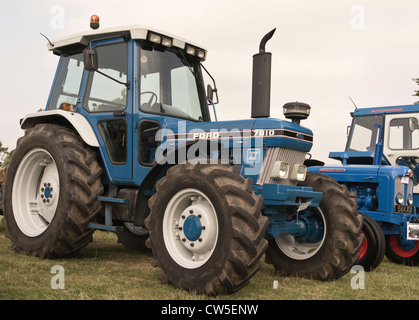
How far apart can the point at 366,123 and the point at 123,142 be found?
5.46m

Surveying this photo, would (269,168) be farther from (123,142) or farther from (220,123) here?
(123,142)

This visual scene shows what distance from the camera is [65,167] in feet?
19.1

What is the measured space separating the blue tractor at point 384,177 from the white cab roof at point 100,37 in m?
2.46

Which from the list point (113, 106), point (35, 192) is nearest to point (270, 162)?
point (113, 106)

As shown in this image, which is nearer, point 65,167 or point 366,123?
point 65,167

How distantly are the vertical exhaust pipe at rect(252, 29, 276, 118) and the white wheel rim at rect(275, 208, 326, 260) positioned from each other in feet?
5.60

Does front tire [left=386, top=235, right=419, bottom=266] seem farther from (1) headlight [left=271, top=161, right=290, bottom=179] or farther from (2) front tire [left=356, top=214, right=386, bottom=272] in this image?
(1) headlight [left=271, top=161, right=290, bottom=179]

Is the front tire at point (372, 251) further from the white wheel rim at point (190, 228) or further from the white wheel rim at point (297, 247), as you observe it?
the white wheel rim at point (190, 228)

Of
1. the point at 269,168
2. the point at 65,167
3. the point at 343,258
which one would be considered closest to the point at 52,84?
the point at 65,167

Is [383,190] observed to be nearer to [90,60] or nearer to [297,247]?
[297,247]

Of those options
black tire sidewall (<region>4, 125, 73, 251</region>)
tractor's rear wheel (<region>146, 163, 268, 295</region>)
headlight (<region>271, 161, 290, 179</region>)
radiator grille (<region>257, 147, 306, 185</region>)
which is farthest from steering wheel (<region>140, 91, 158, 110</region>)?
headlight (<region>271, 161, 290, 179</region>)

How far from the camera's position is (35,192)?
22.0ft

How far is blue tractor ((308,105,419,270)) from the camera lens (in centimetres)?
702

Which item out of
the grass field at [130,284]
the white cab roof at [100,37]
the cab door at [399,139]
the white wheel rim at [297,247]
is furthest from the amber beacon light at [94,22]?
the cab door at [399,139]
